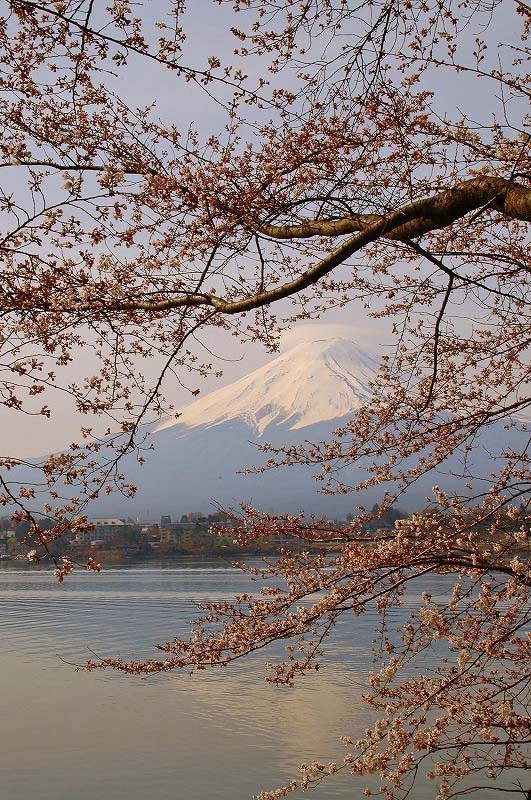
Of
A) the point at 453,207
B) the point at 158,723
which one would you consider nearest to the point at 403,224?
the point at 453,207

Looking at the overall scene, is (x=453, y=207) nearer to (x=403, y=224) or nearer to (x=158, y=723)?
(x=403, y=224)

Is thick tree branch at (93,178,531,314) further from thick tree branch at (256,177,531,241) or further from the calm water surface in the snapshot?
the calm water surface

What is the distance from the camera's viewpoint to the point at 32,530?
7.77 ft

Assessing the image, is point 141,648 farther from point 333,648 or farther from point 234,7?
point 234,7

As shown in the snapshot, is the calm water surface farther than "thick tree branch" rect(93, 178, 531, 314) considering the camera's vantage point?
Yes

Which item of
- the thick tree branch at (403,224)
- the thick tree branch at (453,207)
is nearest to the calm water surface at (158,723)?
the thick tree branch at (403,224)

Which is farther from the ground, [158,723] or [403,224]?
[403,224]

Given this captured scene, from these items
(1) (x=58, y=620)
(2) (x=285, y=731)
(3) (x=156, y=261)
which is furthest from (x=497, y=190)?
(1) (x=58, y=620)

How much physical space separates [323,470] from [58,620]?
14140mm

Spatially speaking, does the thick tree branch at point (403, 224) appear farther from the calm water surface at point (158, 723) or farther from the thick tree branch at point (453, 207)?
the calm water surface at point (158, 723)

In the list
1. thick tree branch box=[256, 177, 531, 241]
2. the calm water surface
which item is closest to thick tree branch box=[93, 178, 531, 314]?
thick tree branch box=[256, 177, 531, 241]

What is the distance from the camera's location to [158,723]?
8.95 metres

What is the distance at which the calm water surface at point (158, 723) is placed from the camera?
7.21m

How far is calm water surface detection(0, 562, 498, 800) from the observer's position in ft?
23.6
